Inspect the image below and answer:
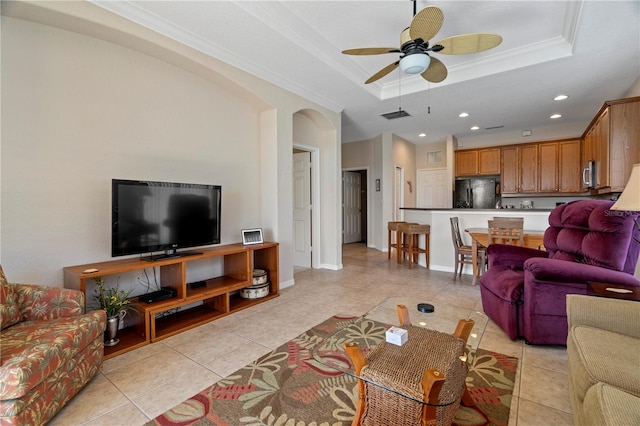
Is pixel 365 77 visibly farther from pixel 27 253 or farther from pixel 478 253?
pixel 27 253

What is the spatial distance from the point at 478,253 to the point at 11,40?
5369 mm

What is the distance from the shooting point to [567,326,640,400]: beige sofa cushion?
1.14 m

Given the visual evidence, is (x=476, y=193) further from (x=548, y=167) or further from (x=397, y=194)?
(x=397, y=194)

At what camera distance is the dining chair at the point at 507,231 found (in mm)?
3682

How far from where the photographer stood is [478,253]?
419cm

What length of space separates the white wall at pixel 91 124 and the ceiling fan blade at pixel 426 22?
2041 mm

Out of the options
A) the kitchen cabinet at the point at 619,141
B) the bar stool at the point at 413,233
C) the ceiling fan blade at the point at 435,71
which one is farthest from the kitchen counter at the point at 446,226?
the ceiling fan blade at the point at 435,71

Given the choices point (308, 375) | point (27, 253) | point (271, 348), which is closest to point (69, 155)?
point (27, 253)

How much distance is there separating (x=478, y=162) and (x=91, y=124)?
7.30 meters

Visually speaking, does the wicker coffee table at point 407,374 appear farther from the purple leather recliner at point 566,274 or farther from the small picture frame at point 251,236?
the small picture frame at point 251,236

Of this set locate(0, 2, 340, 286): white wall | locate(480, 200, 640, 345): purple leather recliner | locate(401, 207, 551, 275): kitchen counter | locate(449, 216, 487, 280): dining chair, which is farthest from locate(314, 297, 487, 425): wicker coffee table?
locate(401, 207, 551, 275): kitchen counter

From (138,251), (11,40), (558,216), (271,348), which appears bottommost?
(271,348)

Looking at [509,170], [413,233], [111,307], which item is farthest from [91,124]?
[509,170]

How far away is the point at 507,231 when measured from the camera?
3766 millimetres
